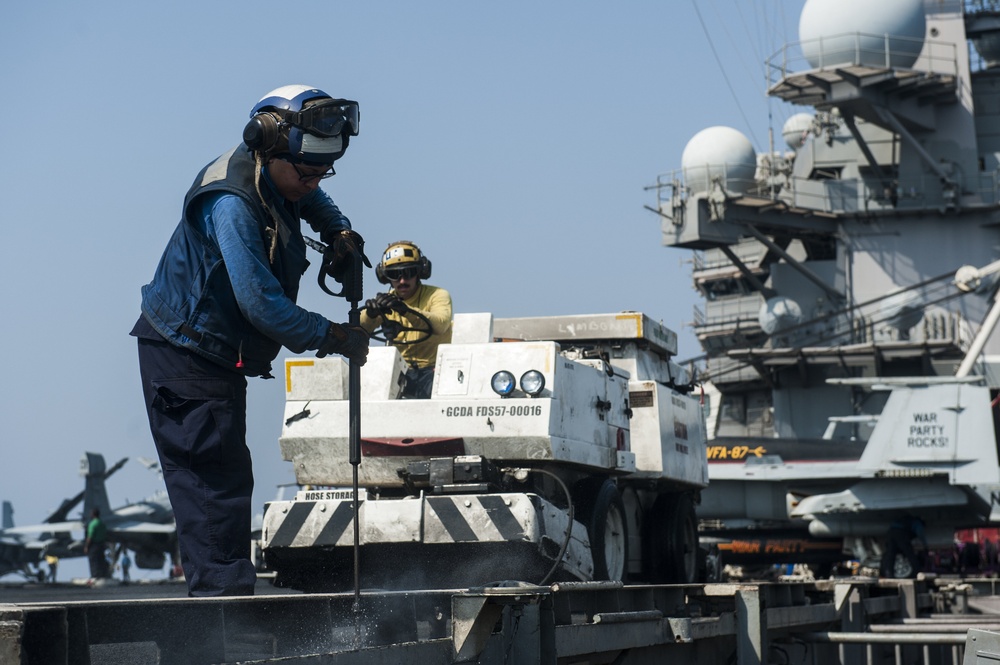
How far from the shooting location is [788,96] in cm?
3688

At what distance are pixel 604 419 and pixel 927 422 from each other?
17277 mm

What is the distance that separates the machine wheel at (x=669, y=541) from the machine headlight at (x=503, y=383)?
250 centimetres

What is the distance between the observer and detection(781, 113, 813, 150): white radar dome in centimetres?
5197

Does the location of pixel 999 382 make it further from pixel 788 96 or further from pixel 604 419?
pixel 604 419

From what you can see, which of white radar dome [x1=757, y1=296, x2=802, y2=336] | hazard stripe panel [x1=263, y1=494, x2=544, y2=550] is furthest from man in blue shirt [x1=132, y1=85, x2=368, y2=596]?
white radar dome [x1=757, y1=296, x2=802, y2=336]

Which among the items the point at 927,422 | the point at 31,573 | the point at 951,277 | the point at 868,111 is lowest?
the point at 31,573

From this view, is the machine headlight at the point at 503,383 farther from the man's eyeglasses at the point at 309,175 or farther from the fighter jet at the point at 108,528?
the fighter jet at the point at 108,528

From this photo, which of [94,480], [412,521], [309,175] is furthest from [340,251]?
[94,480]

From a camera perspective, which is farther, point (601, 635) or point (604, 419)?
point (604, 419)

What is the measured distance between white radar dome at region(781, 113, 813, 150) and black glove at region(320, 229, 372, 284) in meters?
47.9

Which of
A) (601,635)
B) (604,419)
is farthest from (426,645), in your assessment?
(604,419)

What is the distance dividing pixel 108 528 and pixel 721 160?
21774 millimetres

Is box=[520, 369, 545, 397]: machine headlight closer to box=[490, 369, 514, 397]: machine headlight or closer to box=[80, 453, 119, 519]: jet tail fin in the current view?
box=[490, 369, 514, 397]: machine headlight

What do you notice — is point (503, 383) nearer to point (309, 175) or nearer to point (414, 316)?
point (414, 316)
